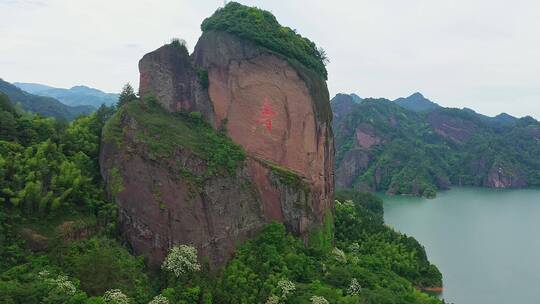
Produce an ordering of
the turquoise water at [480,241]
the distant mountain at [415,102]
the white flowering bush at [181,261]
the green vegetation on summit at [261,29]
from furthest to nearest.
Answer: the distant mountain at [415,102], the turquoise water at [480,241], the green vegetation on summit at [261,29], the white flowering bush at [181,261]

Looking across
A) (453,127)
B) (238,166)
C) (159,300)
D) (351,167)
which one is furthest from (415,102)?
(159,300)

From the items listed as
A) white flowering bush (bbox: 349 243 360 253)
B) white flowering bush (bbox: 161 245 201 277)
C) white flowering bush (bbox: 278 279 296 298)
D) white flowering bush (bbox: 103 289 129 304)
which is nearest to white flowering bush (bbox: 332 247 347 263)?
white flowering bush (bbox: 349 243 360 253)

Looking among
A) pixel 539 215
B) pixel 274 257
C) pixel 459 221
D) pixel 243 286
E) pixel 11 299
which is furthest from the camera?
pixel 539 215

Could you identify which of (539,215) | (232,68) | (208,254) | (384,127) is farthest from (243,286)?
(384,127)

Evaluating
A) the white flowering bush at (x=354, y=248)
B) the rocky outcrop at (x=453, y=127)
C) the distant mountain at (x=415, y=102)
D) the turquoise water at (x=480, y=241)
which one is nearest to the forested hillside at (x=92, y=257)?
the white flowering bush at (x=354, y=248)

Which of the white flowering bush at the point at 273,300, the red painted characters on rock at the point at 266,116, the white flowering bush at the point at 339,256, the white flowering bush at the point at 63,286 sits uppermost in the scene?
the red painted characters on rock at the point at 266,116

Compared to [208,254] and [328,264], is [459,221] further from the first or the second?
[208,254]

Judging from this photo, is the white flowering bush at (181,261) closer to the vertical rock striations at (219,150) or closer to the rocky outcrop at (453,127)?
the vertical rock striations at (219,150)
